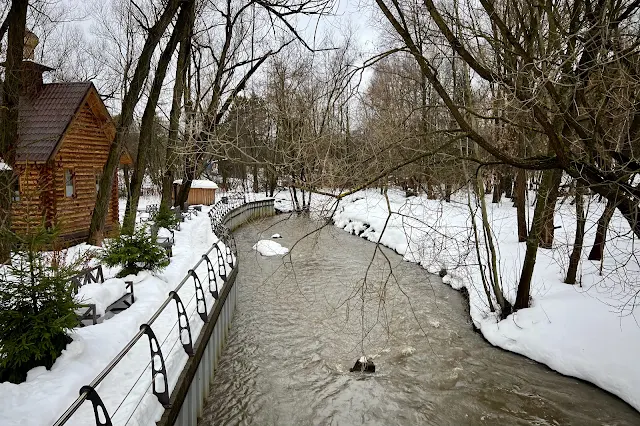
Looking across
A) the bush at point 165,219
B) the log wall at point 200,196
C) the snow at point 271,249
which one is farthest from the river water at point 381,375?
the log wall at point 200,196

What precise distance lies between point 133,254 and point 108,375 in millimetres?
3943

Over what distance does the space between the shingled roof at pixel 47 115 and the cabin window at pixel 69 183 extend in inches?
73.7

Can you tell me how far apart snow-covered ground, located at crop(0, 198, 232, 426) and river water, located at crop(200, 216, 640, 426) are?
4.63 ft

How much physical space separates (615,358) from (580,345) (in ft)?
2.12

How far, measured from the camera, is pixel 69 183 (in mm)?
16453

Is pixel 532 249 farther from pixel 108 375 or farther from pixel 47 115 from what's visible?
pixel 47 115

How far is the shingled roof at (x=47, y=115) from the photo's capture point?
46.3 feet

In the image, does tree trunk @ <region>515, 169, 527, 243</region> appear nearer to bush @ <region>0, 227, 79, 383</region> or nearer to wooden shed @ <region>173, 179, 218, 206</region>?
bush @ <region>0, 227, 79, 383</region>

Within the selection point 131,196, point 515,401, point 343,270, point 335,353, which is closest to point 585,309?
point 515,401

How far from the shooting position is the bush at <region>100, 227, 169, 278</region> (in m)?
8.91

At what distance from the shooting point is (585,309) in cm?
866

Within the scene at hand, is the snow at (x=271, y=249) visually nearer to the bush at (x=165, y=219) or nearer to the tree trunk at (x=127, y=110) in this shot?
the bush at (x=165, y=219)

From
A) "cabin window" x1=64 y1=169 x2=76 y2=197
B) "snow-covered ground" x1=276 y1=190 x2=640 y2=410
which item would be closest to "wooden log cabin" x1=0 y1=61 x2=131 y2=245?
"cabin window" x1=64 y1=169 x2=76 y2=197

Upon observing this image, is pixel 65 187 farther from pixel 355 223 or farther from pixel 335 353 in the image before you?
pixel 355 223
